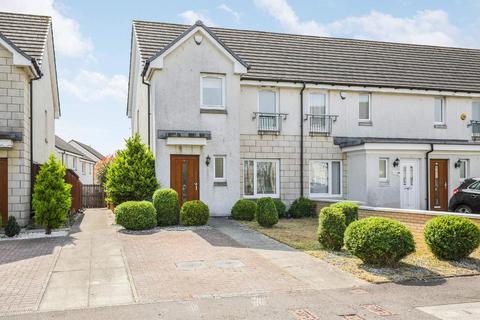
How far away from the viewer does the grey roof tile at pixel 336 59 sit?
2155 centimetres

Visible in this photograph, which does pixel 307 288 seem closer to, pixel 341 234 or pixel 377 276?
pixel 377 276

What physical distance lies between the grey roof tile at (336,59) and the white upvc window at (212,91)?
5.62 feet

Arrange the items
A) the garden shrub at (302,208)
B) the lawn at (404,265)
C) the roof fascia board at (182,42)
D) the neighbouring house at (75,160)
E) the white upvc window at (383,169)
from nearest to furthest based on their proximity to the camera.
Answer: the lawn at (404,265) → the roof fascia board at (182,42) → the garden shrub at (302,208) → the white upvc window at (383,169) → the neighbouring house at (75,160)

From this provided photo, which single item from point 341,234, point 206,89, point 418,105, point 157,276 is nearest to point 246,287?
point 157,276

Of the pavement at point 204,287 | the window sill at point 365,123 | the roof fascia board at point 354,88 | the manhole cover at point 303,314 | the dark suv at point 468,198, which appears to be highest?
the roof fascia board at point 354,88

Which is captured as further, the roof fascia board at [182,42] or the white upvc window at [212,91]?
the white upvc window at [212,91]

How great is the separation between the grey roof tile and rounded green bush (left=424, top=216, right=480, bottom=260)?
1170 cm

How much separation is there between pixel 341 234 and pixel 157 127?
9358 millimetres

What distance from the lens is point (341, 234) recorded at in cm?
1120

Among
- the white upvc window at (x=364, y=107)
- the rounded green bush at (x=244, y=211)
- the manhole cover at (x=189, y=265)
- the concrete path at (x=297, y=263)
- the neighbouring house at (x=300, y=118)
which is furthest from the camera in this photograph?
the white upvc window at (x=364, y=107)

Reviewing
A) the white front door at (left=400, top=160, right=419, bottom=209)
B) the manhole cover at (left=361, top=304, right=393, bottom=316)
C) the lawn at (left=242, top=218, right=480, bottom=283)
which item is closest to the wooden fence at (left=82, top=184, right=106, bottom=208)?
the white front door at (left=400, top=160, right=419, bottom=209)

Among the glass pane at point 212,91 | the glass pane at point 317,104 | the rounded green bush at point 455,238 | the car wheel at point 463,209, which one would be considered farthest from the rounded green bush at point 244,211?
the rounded green bush at point 455,238

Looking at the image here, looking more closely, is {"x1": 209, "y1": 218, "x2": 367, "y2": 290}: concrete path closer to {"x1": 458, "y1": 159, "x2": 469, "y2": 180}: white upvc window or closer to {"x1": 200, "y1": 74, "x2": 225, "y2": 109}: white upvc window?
{"x1": 200, "y1": 74, "x2": 225, "y2": 109}: white upvc window

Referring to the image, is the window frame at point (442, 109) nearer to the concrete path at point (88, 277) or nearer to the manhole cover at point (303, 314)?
the concrete path at point (88, 277)
